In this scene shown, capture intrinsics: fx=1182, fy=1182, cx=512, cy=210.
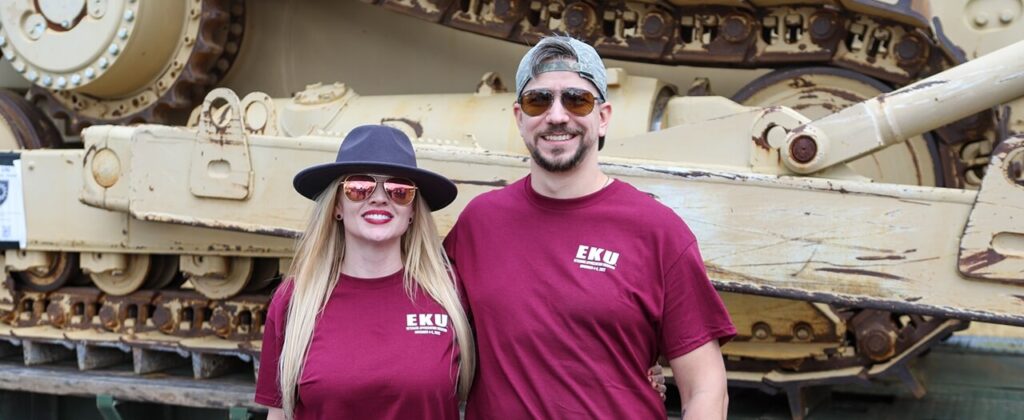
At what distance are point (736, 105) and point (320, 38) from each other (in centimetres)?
204

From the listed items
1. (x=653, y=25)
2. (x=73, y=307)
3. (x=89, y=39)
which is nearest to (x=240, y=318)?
(x=73, y=307)

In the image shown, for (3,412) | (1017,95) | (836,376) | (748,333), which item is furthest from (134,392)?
(1017,95)

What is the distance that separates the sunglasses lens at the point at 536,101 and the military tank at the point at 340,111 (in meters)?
1.31

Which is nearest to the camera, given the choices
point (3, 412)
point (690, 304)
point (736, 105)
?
point (690, 304)

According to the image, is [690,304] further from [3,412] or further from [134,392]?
[3,412]

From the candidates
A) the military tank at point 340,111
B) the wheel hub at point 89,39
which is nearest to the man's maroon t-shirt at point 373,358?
the military tank at point 340,111

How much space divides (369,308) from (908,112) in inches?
68.2

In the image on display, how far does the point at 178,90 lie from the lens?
16.2ft

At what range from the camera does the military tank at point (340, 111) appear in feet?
13.1

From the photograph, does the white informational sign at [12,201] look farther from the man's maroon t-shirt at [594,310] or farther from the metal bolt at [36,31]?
the man's maroon t-shirt at [594,310]

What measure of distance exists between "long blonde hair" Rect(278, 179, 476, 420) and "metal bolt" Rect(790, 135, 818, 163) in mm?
1340

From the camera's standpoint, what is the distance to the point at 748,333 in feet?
13.6

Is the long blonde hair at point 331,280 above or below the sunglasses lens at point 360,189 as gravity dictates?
below

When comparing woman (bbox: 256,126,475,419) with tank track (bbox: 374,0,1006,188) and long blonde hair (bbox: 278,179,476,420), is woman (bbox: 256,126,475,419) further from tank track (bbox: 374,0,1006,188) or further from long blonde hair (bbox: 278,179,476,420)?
tank track (bbox: 374,0,1006,188)
